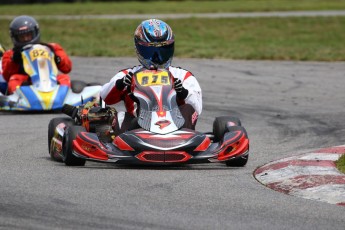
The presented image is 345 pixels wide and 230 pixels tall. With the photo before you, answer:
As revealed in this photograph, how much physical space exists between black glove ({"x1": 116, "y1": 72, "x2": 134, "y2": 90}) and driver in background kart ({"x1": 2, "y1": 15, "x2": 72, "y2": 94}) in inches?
189

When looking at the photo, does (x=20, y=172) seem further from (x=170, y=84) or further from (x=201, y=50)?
(x=201, y=50)

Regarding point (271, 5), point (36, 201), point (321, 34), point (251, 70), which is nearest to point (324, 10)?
point (271, 5)

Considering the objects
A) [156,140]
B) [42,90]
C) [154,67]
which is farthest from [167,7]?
[156,140]

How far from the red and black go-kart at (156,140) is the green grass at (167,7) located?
24.0 metres

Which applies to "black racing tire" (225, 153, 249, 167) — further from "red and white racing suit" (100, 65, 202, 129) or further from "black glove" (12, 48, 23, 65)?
"black glove" (12, 48, 23, 65)

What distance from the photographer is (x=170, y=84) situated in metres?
9.09

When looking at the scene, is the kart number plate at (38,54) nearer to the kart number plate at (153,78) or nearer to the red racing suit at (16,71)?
the red racing suit at (16,71)

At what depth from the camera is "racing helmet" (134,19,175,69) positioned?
30.7 ft

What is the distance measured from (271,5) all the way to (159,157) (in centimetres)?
2819

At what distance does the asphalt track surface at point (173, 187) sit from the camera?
20.9 ft

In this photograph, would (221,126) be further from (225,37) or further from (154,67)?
(225,37)

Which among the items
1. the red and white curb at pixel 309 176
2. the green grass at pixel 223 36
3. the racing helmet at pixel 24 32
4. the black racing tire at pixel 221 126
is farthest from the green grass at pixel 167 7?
the red and white curb at pixel 309 176

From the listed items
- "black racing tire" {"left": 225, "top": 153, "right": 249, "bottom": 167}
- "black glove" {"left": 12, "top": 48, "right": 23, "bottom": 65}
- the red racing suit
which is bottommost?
the red racing suit

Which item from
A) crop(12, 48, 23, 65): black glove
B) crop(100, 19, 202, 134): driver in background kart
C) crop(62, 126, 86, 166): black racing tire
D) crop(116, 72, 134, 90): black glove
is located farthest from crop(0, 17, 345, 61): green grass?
crop(62, 126, 86, 166): black racing tire
